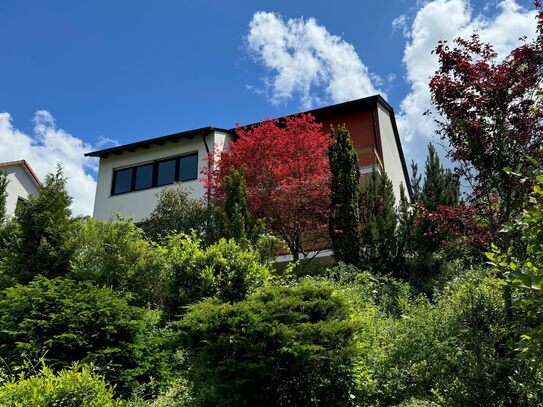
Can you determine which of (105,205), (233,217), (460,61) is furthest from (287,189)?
(105,205)

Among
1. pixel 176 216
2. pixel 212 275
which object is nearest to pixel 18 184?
pixel 176 216

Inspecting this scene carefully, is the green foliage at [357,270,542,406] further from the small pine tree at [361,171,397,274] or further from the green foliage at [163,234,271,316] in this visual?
the small pine tree at [361,171,397,274]

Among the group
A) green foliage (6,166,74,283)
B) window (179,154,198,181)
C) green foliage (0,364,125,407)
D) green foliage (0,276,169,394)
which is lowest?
green foliage (0,364,125,407)

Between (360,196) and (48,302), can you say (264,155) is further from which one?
(48,302)

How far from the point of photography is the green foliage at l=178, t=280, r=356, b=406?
18.4 ft

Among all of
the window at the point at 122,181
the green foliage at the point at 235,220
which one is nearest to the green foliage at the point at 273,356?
the green foliage at the point at 235,220

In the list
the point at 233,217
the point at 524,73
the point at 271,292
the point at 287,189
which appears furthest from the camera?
the point at 287,189

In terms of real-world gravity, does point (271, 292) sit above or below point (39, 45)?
below

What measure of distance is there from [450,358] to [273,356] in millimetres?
2110

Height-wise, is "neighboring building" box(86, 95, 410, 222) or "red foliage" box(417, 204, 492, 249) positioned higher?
"neighboring building" box(86, 95, 410, 222)

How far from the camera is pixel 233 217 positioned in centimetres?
1130

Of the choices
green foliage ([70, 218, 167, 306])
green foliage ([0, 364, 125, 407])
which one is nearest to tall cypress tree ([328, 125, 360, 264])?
green foliage ([70, 218, 167, 306])

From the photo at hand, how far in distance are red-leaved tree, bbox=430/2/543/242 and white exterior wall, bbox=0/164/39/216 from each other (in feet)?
81.0

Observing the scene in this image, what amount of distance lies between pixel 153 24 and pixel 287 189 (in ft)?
20.3
